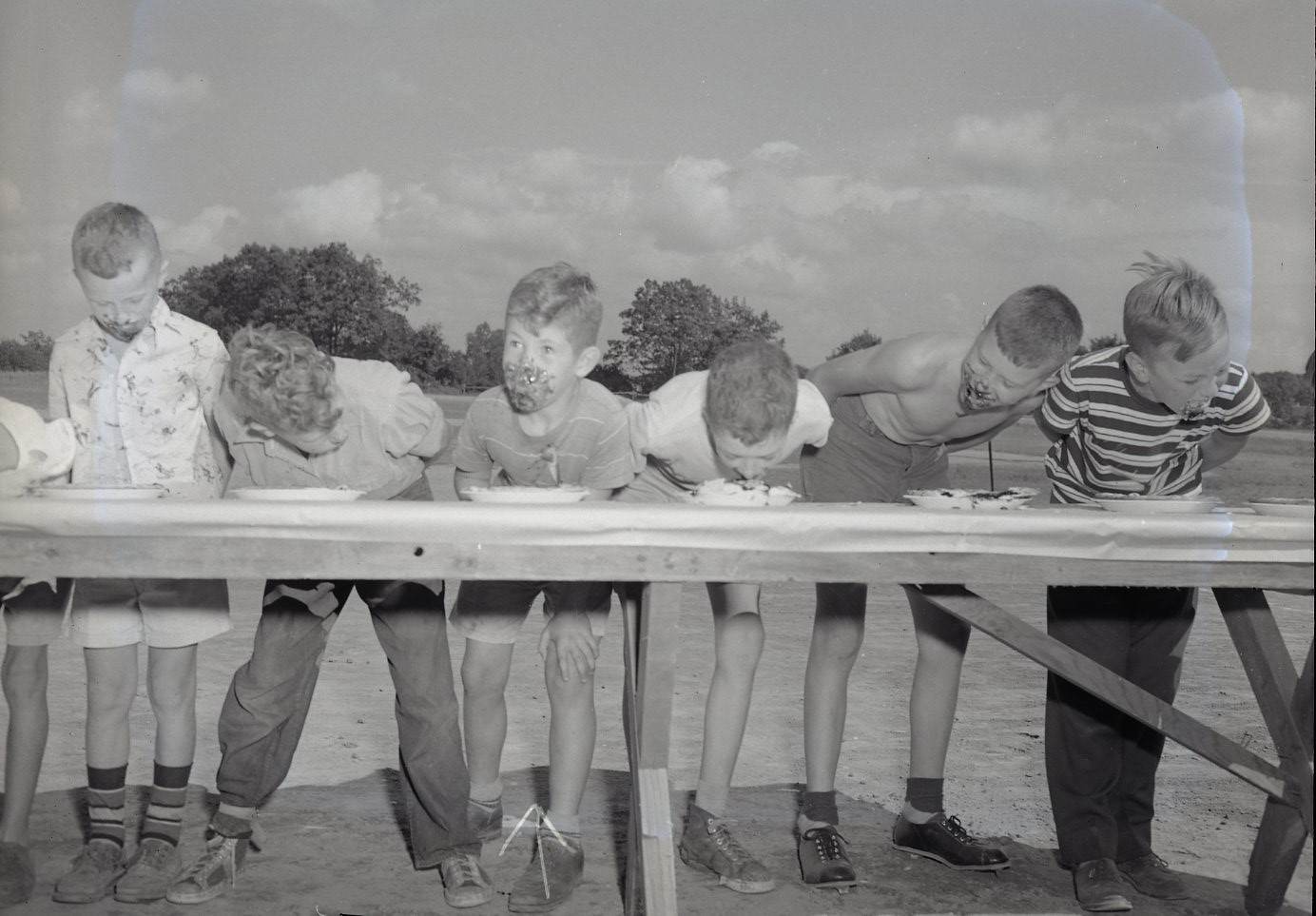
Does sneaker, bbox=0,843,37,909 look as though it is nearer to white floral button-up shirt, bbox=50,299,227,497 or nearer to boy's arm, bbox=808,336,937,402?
white floral button-up shirt, bbox=50,299,227,497

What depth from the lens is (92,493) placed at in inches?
48.4

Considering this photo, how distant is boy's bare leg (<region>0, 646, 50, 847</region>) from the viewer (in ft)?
5.04

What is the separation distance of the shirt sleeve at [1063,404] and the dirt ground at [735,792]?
0.96ft

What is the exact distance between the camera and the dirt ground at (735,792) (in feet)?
5.43

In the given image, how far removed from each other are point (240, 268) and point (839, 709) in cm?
461

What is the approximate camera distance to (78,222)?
4.73ft

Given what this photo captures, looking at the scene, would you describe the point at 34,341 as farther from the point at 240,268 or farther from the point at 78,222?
the point at 240,268

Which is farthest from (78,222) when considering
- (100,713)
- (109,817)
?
(109,817)

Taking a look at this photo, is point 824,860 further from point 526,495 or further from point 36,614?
point 36,614

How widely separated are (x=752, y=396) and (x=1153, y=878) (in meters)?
0.92

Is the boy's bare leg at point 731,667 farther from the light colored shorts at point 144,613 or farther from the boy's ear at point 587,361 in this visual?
the light colored shorts at point 144,613

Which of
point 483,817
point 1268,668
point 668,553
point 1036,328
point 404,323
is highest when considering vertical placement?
point 404,323

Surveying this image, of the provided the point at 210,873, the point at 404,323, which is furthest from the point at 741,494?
the point at 404,323

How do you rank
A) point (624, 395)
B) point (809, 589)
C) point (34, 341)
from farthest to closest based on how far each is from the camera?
point (809, 589), point (34, 341), point (624, 395)
